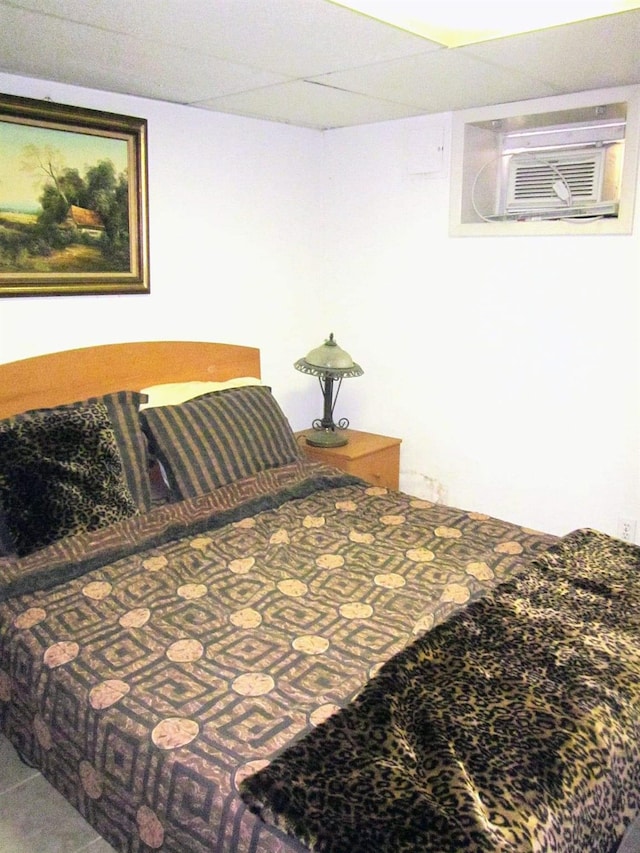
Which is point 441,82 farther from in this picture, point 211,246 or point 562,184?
point 211,246

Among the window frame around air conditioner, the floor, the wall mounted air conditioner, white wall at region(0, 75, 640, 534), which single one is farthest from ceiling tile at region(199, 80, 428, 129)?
the floor

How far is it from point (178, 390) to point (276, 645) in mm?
1437

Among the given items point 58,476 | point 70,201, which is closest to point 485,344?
point 70,201

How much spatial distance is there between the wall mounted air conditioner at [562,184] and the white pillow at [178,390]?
1.42 m

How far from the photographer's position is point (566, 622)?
1796mm

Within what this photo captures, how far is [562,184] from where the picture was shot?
2.97 m

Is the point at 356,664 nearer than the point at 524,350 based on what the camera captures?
Yes

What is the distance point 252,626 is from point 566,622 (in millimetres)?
804

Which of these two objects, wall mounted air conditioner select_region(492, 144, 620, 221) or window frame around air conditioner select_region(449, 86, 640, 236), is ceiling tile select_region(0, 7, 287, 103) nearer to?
window frame around air conditioner select_region(449, 86, 640, 236)

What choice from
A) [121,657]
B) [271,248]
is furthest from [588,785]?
[271,248]

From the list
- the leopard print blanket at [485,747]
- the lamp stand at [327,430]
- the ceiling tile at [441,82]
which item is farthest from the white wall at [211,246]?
the leopard print blanket at [485,747]

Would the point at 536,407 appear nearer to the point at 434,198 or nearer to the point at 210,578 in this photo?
the point at 434,198

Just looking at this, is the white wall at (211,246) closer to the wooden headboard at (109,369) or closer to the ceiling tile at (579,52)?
the wooden headboard at (109,369)

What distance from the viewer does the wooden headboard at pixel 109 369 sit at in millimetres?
2525
